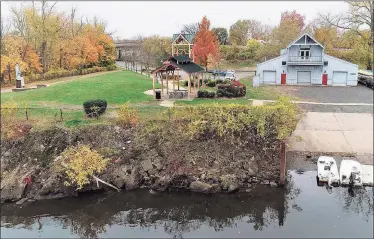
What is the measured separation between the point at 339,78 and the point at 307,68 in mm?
3348

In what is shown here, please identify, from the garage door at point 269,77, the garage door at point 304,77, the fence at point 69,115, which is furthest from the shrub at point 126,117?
the garage door at point 304,77

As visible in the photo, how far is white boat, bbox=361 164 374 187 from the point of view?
19.8 metres

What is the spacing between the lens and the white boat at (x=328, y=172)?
70.6ft

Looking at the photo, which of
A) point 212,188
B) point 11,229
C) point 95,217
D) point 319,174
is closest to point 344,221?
point 319,174

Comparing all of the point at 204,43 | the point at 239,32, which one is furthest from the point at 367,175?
the point at 239,32

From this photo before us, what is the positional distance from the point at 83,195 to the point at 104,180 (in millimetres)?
1405

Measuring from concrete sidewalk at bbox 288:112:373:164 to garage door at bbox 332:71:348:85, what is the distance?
515 inches

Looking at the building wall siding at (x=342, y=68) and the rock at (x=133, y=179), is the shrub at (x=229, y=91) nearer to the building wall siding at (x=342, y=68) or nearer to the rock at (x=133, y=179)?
the rock at (x=133, y=179)

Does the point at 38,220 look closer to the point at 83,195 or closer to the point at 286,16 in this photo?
the point at 83,195

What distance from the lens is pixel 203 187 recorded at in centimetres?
2206

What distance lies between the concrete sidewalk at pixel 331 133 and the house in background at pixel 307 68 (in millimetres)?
13195

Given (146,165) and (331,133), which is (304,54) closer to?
(331,133)

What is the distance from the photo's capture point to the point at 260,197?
21.4 metres

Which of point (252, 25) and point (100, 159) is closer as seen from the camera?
point (100, 159)
